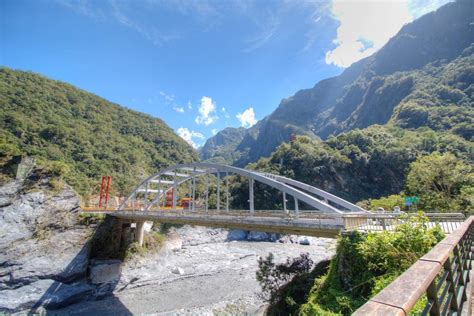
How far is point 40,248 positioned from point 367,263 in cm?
2327

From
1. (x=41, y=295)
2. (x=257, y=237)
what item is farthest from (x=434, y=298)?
(x=257, y=237)

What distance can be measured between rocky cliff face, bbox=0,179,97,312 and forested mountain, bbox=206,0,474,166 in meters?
76.3

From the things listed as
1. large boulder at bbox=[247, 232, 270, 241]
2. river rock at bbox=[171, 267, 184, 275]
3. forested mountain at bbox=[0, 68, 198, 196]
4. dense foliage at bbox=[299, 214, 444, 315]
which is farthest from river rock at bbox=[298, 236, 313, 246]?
forested mountain at bbox=[0, 68, 198, 196]

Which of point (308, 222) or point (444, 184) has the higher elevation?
point (444, 184)

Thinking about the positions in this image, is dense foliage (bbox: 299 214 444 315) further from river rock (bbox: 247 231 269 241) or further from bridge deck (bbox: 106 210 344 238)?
river rock (bbox: 247 231 269 241)

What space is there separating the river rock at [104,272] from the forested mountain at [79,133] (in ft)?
68.3

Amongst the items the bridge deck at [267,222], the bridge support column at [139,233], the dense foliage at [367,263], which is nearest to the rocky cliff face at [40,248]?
the bridge support column at [139,233]

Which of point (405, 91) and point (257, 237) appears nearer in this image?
point (257, 237)

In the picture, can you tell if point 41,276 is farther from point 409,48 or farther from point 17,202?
point 409,48

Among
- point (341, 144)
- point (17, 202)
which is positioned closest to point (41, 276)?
point (17, 202)

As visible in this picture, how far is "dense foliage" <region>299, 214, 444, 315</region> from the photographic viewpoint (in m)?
6.41

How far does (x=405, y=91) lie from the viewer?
9481 cm

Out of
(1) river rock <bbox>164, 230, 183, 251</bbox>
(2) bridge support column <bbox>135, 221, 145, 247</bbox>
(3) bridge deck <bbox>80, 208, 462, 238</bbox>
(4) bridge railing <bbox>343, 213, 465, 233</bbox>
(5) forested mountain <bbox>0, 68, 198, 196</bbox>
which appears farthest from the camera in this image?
(5) forested mountain <bbox>0, 68, 198, 196</bbox>

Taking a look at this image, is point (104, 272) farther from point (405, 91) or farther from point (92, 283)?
point (405, 91)
